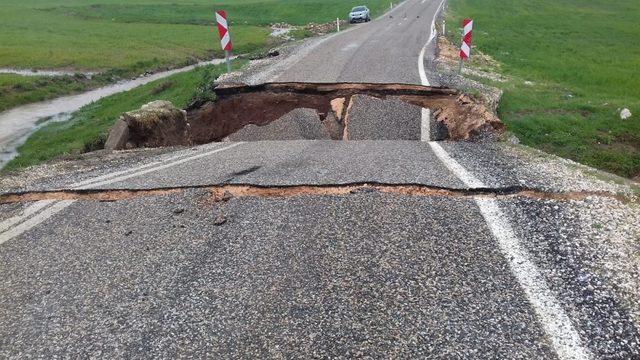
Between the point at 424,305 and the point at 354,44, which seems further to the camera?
the point at 354,44

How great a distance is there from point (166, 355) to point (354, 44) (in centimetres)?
1611

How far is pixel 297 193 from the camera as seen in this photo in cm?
493

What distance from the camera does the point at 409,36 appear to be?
68.6 ft

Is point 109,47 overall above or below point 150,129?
above

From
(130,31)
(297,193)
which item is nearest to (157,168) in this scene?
(297,193)

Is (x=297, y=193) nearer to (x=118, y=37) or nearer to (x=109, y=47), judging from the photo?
(x=109, y=47)

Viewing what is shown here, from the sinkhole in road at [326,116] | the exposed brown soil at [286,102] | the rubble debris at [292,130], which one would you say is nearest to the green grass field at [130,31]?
the exposed brown soil at [286,102]

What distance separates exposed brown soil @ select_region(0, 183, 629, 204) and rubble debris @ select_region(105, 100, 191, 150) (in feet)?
10.3

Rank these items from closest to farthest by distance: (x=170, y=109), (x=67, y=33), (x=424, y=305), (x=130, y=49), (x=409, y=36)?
(x=424, y=305)
(x=170, y=109)
(x=409, y=36)
(x=130, y=49)
(x=67, y=33)

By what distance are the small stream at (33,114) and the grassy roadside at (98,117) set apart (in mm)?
413

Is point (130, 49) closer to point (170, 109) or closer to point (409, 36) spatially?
point (409, 36)

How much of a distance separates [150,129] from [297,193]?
535 centimetres

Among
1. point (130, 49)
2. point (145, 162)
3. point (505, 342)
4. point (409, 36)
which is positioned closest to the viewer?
point (505, 342)

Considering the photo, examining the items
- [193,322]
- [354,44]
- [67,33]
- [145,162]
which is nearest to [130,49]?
[67,33]
